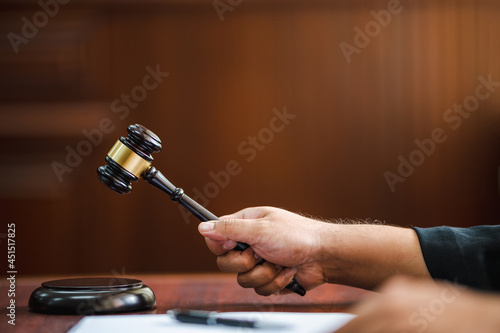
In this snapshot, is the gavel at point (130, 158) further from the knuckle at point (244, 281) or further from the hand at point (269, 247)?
the knuckle at point (244, 281)

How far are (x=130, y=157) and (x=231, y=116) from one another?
5.95 feet

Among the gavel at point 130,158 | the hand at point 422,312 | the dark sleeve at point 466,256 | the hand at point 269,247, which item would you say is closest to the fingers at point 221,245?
the hand at point 269,247

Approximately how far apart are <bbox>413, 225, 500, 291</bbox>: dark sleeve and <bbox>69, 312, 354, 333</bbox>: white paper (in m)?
0.27

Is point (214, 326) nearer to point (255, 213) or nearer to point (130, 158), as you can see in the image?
point (130, 158)

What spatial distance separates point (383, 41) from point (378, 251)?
6.41 feet

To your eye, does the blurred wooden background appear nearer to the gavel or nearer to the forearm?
the forearm

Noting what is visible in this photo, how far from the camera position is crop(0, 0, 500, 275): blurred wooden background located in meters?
2.78

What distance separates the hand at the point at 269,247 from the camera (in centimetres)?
107

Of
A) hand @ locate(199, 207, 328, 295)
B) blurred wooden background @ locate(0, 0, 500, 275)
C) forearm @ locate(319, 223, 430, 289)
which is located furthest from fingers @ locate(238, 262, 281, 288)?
blurred wooden background @ locate(0, 0, 500, 275)

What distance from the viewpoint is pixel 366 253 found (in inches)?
44.4

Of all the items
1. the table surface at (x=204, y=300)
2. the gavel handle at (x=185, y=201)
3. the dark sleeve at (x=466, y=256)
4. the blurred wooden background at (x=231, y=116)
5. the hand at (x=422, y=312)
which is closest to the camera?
the hand at (x=422, y=312)

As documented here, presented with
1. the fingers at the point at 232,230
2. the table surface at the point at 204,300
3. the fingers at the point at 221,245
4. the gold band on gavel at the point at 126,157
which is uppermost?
the gold band on gavel at the point at 126,157

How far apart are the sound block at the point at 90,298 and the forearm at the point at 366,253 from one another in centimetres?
39

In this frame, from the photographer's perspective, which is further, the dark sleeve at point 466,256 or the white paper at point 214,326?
the dark sleeve at point 466,256
